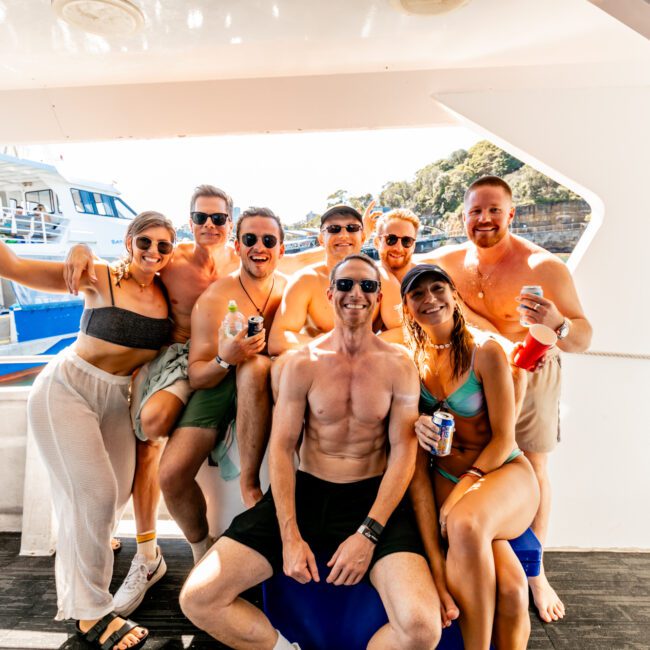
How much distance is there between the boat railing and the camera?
26.1 ft

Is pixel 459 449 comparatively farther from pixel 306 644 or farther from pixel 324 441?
pixel 306 644

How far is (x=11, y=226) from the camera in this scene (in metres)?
8.07

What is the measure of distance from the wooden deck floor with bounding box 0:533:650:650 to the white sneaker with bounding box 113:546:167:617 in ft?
0.18

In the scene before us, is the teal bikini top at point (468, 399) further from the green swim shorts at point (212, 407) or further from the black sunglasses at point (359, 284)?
the green swim shorts at point (212, 407)

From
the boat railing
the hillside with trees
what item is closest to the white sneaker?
the hillside with trees

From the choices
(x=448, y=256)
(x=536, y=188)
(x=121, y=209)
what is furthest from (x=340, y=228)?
(x=121, y=209)

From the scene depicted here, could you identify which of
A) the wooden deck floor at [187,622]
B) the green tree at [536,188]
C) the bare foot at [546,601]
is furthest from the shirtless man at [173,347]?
the green tree at [536,188]

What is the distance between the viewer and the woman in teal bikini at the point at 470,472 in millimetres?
1563

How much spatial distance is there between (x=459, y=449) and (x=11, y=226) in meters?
9.36

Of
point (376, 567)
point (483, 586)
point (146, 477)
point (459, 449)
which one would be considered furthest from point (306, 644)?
point (146, 477)

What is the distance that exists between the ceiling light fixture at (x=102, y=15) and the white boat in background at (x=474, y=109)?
2.4 inches

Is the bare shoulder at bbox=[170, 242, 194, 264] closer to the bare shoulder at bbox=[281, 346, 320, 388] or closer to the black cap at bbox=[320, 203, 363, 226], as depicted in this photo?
the black cap at bbox=[320, 203, 363, 226]

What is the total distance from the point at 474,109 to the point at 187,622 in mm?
3467

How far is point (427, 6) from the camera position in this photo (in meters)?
1.96
